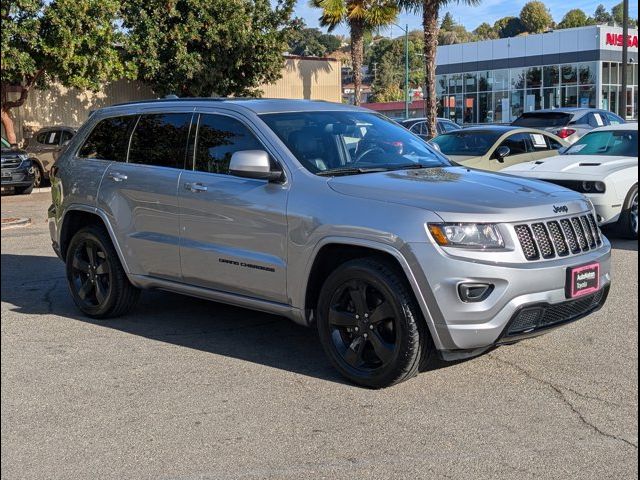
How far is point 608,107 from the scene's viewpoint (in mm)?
48656

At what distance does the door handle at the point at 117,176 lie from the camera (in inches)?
255

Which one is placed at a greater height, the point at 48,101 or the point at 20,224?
the point at 48,101

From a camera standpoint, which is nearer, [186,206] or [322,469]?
[322,469]

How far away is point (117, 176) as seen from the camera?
6535mm

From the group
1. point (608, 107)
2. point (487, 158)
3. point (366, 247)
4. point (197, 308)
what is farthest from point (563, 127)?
point (608, 107)

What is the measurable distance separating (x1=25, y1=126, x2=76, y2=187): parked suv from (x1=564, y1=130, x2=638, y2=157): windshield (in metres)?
14.6

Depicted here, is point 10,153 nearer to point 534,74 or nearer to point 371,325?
point 371,325

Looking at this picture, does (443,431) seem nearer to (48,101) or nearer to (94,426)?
(94,426)

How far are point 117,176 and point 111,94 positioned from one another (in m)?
24.6

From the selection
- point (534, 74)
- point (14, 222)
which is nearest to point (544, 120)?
point (14, 222)

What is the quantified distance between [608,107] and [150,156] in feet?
153

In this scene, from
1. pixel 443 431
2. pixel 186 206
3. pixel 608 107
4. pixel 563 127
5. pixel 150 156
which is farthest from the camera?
pixel 608 107

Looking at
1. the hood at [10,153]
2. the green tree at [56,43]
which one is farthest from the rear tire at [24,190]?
the green tree at [56,43]

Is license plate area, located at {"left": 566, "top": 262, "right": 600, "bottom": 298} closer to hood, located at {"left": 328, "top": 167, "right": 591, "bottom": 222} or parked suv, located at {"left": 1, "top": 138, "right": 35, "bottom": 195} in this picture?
hood, located at {"left": 328, "top": 167, "right": 591, "bottom": 222}
